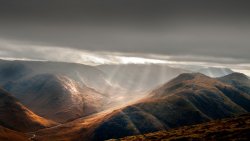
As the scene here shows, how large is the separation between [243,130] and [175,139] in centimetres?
4571

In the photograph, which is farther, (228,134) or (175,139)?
(175,139)

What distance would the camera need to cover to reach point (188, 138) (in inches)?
7598

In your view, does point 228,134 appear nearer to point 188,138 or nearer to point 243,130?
point 243,130

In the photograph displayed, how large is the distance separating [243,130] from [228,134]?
876 cm

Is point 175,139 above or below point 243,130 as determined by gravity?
below

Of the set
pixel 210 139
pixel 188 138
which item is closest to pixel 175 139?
pixel 188 138

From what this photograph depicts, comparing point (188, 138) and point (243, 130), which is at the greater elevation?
point (243, 130)

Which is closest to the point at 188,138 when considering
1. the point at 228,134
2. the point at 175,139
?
the point at 175,139

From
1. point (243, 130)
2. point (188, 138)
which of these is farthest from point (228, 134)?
point (188, 138)

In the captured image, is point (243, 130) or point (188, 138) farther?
point (188, 138)

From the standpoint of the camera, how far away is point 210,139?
583 ft

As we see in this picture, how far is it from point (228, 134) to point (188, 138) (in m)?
28.0

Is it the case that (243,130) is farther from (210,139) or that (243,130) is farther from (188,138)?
(188,138)

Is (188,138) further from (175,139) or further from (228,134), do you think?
(228,134)
